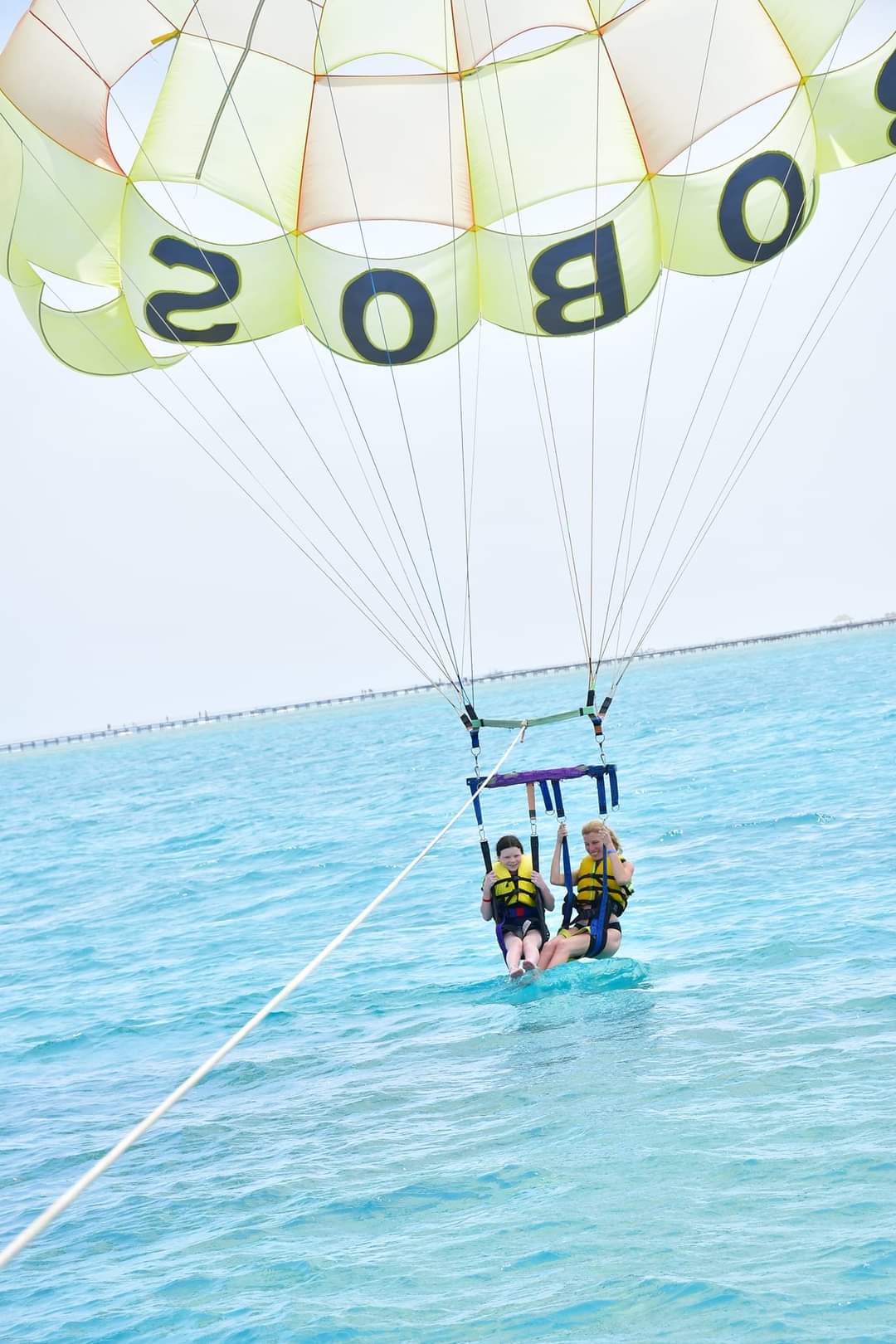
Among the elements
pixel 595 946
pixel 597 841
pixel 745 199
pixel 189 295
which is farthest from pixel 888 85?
pixel 595 946

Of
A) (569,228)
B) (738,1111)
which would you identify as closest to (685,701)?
(569,228)

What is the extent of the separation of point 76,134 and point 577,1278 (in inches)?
278

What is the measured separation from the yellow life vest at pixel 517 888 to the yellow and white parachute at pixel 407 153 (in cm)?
368

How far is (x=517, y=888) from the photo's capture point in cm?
751

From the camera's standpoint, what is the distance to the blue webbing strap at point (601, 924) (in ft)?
24.0

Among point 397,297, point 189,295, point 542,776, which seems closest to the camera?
point 542,776

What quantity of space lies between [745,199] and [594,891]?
461 cm

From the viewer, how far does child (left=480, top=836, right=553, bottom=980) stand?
7.50 metres

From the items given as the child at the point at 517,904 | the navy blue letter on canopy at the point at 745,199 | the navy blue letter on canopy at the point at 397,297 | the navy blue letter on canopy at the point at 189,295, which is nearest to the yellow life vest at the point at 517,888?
the child at the point at 517,904

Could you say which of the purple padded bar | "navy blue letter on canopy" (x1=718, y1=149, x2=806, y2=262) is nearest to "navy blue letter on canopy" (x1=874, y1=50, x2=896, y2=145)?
"navy blue letter on canopy" (x1=718, y1=149, x2=806, y2=262)

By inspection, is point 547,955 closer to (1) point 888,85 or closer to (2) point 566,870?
(2) point 566,870

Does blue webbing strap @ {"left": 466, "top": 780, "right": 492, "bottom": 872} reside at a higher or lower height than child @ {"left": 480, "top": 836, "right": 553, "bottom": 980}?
higher

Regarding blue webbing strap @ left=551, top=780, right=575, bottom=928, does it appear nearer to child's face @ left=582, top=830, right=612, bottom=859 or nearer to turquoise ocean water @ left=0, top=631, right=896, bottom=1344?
child's face @ left=582, top=830, right=612, bottom=859

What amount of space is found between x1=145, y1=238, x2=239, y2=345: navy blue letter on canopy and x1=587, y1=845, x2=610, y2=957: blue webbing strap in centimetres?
447
